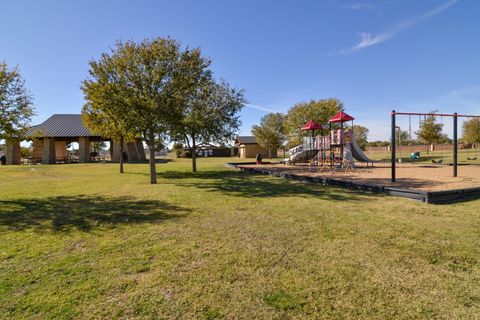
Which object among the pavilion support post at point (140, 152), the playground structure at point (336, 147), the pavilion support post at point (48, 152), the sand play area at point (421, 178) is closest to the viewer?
the sand play area at point (421, 178)

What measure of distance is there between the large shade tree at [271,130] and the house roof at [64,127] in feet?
76.9

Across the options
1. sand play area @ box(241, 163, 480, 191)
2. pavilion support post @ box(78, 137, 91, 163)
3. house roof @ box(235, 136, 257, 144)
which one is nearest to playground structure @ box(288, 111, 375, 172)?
sand play area @ box(241, 163, 480, 191)

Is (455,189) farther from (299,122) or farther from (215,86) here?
(299,122)

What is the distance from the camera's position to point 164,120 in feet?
46.4

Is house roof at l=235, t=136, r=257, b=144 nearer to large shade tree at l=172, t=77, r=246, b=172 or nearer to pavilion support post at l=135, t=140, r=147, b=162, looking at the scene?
pavilion support post at l=135, t=140, r=147, b=162

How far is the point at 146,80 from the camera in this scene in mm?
13305

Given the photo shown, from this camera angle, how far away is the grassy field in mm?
3199

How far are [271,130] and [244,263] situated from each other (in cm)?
3963

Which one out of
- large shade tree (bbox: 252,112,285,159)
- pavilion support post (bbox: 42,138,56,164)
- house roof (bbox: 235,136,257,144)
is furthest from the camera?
house roof (bbox: 235,136,257,144)

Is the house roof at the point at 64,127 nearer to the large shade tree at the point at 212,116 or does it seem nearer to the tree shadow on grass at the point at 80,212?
the large shade tree at the point at 212,116

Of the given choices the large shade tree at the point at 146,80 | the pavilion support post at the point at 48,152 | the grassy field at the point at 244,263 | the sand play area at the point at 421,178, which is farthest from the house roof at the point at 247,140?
the grassy field at the point at 244,263

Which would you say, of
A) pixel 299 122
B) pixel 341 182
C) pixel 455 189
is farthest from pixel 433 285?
pixel 299 122

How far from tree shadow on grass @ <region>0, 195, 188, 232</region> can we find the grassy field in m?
0.07

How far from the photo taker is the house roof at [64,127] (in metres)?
34.7
